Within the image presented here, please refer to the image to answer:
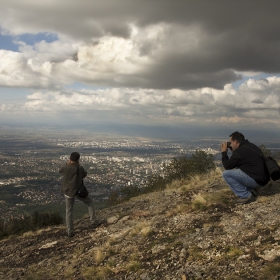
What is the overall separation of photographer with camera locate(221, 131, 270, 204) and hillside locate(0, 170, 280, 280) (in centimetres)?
49

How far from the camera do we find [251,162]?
7316 millimetres

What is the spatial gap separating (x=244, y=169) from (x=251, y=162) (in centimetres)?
29

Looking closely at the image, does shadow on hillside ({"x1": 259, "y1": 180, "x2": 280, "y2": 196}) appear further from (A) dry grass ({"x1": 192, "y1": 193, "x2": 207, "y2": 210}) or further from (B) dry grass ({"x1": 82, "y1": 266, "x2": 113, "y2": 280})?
(B) dry grass ({"x1": 82, "y1": 266, "x2": 113, "y2": 280})

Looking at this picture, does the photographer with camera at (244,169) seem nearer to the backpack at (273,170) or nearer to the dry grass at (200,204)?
the backpack at (273,170)

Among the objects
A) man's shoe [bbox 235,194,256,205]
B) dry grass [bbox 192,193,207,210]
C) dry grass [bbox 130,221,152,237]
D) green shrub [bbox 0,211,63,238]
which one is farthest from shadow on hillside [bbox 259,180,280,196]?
green shrub [bbox 0,211,63,238]

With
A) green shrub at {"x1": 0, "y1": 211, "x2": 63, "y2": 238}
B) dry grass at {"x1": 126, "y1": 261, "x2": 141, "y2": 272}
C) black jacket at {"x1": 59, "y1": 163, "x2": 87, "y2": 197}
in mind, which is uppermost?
black jacket at {"x1": 59, "y1": 163, "x2": 87, "y2": 197}

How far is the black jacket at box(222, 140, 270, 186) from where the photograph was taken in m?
7.25

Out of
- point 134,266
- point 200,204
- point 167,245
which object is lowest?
point 134,266

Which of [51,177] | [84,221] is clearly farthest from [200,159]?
[51,177]

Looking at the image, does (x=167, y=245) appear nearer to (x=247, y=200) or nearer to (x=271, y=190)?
(x=247, y=200)

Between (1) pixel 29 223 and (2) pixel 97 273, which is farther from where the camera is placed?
(1) pixel 29 223

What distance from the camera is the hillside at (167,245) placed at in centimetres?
474

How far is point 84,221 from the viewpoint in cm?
992

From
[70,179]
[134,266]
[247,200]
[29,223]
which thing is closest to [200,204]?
[247,200]
